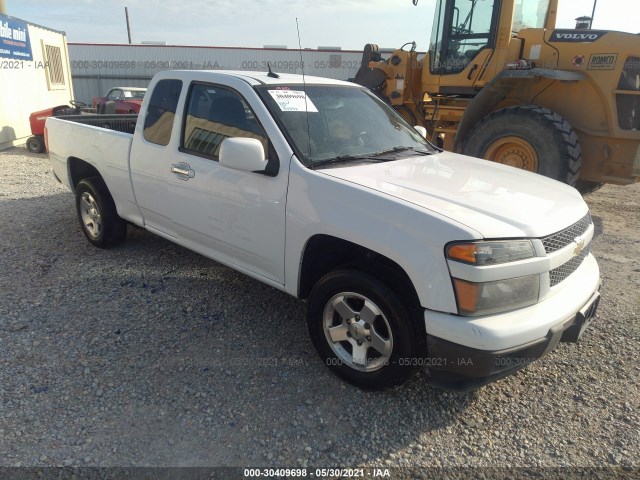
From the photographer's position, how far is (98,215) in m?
4.90

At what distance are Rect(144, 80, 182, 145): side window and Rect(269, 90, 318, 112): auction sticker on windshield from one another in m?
1.03

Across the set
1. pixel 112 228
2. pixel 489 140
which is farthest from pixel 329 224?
pixel 489 140

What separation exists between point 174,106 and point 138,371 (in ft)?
7.05

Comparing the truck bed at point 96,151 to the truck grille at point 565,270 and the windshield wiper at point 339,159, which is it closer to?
the windshield wiper at point 339,159

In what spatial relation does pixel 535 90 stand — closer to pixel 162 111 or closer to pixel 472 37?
pixel 472 37

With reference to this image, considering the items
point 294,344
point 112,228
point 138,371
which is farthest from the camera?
point 112,228

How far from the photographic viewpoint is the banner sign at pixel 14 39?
11.8m

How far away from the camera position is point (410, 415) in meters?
2.74

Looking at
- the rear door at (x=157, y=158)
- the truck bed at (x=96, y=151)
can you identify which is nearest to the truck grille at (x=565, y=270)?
the rear door at (x=157, y=158)

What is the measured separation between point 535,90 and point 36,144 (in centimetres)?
1157

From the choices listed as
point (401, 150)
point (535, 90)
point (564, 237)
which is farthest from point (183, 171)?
point (535, 90)

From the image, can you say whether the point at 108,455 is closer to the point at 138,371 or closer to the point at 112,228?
the point at 138,371

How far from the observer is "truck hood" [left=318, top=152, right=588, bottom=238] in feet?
8.05

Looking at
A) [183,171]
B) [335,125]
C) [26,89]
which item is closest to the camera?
[335,125]
